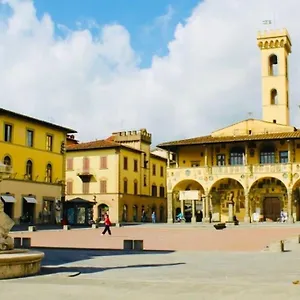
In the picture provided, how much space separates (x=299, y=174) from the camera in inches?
1901

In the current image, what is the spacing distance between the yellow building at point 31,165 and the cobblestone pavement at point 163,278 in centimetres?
2864

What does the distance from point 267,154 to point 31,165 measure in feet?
70.7

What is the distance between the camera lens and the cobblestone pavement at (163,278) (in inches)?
330

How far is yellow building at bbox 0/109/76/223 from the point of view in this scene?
4316 centimetres

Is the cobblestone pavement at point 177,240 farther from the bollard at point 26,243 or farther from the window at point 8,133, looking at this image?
the window at point 8,133

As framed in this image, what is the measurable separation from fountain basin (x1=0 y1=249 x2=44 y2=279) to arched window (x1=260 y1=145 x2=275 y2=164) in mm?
41602

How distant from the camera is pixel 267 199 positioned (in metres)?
52.2

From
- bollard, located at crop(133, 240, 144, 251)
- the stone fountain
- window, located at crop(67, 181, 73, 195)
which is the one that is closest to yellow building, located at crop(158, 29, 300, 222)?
window, located at crop(67, 181, 73, 195)

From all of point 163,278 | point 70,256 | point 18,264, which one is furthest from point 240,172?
point 18,264

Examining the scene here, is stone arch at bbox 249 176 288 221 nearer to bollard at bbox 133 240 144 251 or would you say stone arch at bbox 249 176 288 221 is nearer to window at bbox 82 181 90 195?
window at bbox 82 181 90 195

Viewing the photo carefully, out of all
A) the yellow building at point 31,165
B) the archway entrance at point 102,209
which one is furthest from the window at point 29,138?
the archway entrance at point 102,209

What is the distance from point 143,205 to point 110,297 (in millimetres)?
57456

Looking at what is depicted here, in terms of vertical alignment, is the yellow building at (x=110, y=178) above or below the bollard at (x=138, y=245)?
above

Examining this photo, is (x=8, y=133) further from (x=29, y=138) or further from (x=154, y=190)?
(x=154, y=190)
